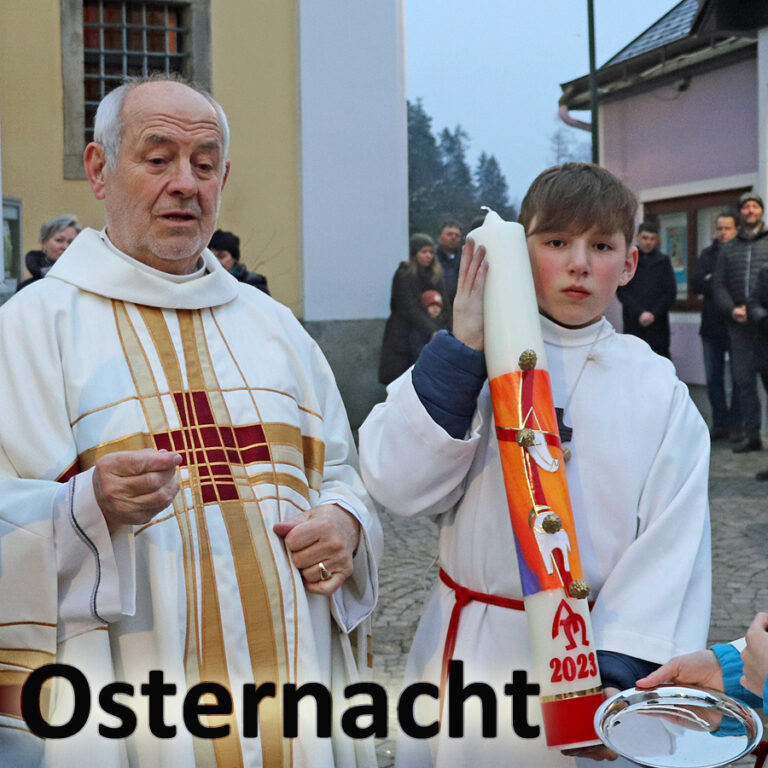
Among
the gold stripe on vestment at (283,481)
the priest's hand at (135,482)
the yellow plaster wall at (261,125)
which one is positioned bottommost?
the gold stripe on vestment at (283,481)

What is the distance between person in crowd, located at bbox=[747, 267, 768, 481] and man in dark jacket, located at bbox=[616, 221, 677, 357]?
1116 mm

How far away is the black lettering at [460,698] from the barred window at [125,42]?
9.82 metres

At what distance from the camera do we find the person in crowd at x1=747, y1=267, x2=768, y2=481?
9805 millimetres

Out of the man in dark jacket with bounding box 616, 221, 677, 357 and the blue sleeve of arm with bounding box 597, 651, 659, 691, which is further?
the man in dark jacket with bounding box 616, 221, 677, 357

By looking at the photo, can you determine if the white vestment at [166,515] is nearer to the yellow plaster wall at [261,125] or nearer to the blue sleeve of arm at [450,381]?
the blue sleeve of arm at [450,381]

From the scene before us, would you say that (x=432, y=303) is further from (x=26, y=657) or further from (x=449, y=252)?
(x=26, y=657)

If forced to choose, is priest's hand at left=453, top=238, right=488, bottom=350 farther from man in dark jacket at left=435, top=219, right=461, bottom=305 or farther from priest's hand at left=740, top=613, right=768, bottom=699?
man in dark jacket at left=435, top=219, right=461, bottom=305

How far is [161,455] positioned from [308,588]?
23.0 inches

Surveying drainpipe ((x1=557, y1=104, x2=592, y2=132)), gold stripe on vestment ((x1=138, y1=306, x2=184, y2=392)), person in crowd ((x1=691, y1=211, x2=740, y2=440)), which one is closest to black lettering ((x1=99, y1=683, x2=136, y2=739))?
gold stripe on vestment ((x1=138, y1=306, x2=184, y2=392))

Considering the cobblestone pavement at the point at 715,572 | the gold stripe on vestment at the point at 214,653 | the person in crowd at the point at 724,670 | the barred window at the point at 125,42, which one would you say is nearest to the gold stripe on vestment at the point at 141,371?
the gold stripe on vestment at the point at 214,653

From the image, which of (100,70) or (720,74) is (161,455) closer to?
(100,70)

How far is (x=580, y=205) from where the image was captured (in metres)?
2.40

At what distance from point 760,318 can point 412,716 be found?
26.1 feet

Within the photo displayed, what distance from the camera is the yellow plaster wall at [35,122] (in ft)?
36.2
